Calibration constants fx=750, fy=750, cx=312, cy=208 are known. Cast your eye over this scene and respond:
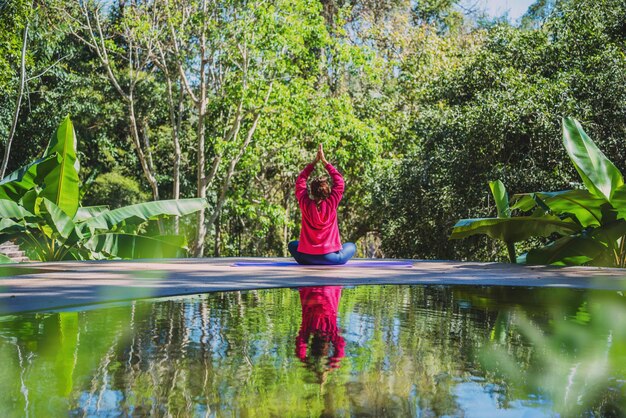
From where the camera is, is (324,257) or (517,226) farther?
(517,226)

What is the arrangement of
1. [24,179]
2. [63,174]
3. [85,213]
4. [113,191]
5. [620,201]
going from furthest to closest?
[113,191] < [85,213] < [63,174] < [24,179] < [620,201]

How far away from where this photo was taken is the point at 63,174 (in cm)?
998

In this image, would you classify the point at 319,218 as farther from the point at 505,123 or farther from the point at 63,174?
the point at 505,123

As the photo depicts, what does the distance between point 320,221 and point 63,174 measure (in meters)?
3.77

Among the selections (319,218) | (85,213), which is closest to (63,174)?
(85,213)

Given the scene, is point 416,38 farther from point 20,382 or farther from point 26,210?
point 20,382

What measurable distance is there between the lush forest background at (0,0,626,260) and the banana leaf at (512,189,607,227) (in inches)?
234

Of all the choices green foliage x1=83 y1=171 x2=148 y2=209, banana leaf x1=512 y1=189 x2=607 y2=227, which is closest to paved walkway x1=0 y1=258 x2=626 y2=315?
banana leaf x1=512 y1=189 x2=607 y2=227

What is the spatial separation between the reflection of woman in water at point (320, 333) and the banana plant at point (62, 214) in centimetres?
509

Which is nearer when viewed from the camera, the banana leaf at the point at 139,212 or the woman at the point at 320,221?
the woman at the point at 320,221

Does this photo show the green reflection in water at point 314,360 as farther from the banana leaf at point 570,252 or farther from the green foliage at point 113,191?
the green foliage at point 113,191

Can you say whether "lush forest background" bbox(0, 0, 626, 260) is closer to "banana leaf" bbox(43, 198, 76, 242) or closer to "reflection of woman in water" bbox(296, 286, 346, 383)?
"banana leaf" bbox(43, 198, 76, 242)

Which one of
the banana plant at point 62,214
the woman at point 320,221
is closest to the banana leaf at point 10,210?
the banana plant at point 62,214

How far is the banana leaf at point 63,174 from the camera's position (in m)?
9.95
